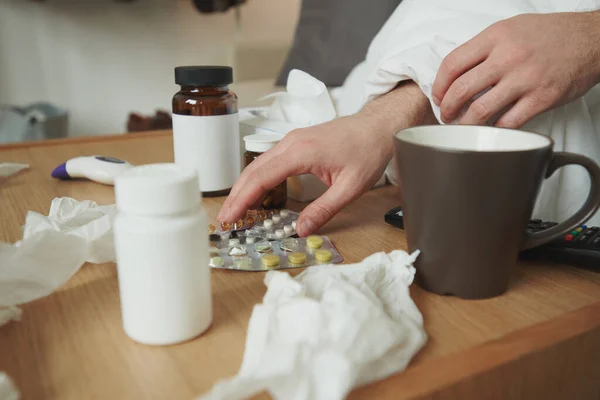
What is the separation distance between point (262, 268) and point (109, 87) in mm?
2047

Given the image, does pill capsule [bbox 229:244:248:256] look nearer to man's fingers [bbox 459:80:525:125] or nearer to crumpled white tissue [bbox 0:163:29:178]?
man's fingers [bbox 459:80:525:125]

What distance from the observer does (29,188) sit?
0.68m

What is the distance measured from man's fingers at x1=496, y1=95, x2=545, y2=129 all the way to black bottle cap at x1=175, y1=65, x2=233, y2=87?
284mm

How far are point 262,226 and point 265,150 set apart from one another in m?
0.11

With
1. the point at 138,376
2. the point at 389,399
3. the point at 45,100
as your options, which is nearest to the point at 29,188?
the point at 138,376

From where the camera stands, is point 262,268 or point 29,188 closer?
point 262,268

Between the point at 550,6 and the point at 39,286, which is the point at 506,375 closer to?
the point at 39,286

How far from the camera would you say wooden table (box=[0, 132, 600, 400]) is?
30 cm

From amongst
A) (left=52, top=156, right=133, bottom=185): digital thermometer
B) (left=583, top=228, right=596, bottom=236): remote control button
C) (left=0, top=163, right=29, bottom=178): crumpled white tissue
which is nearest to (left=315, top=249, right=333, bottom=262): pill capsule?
(left=583, top=228, right=596, bottom=236): remote control button

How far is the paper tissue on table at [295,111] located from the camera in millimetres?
677

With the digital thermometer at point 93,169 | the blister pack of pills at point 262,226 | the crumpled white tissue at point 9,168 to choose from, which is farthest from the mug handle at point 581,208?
the crumpled white tissue at point 9,168

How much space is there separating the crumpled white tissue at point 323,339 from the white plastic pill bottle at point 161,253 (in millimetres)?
43

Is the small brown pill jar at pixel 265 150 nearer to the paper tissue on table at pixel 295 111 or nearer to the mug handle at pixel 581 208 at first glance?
the paper tissue on table at pixel 295 111

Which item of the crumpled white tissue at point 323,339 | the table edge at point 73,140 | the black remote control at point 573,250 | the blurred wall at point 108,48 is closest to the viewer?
the crumpled white tissue at point 323,339
